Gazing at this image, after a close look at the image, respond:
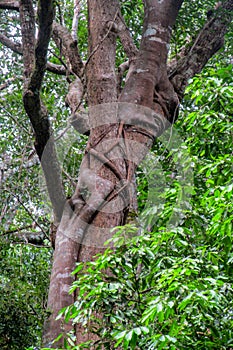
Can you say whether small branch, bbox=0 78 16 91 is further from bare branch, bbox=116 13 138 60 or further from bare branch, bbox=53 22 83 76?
bare branch, bbox=116 13 138 60

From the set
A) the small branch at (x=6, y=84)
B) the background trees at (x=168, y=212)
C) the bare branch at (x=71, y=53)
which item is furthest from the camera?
the small branch at (x=6, y=84)

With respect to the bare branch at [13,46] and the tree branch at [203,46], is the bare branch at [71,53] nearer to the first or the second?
the bare branch at [13,46]

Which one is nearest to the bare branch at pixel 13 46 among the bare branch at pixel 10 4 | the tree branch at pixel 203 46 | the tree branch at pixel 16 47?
the tree branch at pixel 16 47

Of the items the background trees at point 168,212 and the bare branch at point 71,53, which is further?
the bare branch at point 71,53

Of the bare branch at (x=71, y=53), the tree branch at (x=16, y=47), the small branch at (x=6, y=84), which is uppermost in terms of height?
the small branch at (x=6, y=84)

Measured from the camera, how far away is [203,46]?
16.6 feet

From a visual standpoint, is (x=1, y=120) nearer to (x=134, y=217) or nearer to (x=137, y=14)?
(x=137, y=14)

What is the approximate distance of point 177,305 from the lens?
255 centimetres

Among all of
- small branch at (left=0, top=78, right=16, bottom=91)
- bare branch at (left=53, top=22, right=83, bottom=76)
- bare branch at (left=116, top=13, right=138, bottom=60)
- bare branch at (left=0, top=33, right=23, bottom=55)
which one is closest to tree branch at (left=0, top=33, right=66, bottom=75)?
bare branch at (left=0, top=33, right=23, bottom=55)

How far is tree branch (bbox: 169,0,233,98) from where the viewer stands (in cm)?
504

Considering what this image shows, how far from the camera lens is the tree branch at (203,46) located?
504cm

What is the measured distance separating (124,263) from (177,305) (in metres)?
0.37

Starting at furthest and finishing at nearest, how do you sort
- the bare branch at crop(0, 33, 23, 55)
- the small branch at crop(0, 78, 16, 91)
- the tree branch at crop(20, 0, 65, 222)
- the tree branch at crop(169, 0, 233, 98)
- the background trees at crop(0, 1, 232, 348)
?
the small branch at crop(0, 78, 16, 91) < the bare branch at crop(0, 33, 23, 55) < the tree branch at crop(169, 0, 233, 98) < the tree branch at crop(20, 0, 65, 222) < the background trees at crop(0, 1, 232, 348)

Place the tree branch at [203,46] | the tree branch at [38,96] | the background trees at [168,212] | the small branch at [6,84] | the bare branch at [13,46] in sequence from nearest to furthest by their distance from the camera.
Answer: the background trees at [168,212]
the tree branch at [38,96]
the tree branch at [203,46]
the bare branch at [13,46]
the small branch at [6,84]
